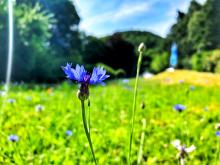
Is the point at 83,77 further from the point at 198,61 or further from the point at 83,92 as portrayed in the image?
the point at 198,61

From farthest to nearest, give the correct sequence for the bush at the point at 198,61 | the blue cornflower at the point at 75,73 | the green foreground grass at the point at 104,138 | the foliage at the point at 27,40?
the bush at the point at 198,61 → the foliage at the point at 27,40 → the green foreground grass at the point at 104,138 → the blue cornflower at the point at 75,73

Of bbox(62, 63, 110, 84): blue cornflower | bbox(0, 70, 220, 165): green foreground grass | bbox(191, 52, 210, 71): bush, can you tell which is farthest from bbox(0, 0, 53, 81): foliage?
bbox(62, 63, 110, 84): blue cornflower

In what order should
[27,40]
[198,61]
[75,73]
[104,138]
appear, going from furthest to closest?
[198,61], [27,40], [104,138], [75,73]

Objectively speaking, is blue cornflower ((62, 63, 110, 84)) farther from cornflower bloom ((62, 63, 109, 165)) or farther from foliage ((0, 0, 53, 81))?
foliage ((0, 0, 53, 81))

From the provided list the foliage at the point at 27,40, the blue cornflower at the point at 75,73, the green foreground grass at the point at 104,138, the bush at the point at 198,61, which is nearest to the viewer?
the blue cornflower at the point at 75,73

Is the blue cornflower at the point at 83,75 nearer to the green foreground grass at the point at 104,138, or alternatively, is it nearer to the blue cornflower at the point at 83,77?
the blue cornflower at the point at 83,77

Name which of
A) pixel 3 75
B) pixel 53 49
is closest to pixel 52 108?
pixel 3 75

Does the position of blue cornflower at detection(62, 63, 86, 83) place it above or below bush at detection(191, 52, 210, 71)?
below

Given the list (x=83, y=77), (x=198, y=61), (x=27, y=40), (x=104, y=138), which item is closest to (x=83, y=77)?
(x=83, y=77)

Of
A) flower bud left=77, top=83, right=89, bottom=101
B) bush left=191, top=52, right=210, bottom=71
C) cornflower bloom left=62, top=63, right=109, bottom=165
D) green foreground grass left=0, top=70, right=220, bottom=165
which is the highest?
bush left=191, top=52, right=210, bottom=71

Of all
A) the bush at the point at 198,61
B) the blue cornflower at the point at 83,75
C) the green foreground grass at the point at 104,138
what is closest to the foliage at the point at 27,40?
the bush at the point at 198,61
